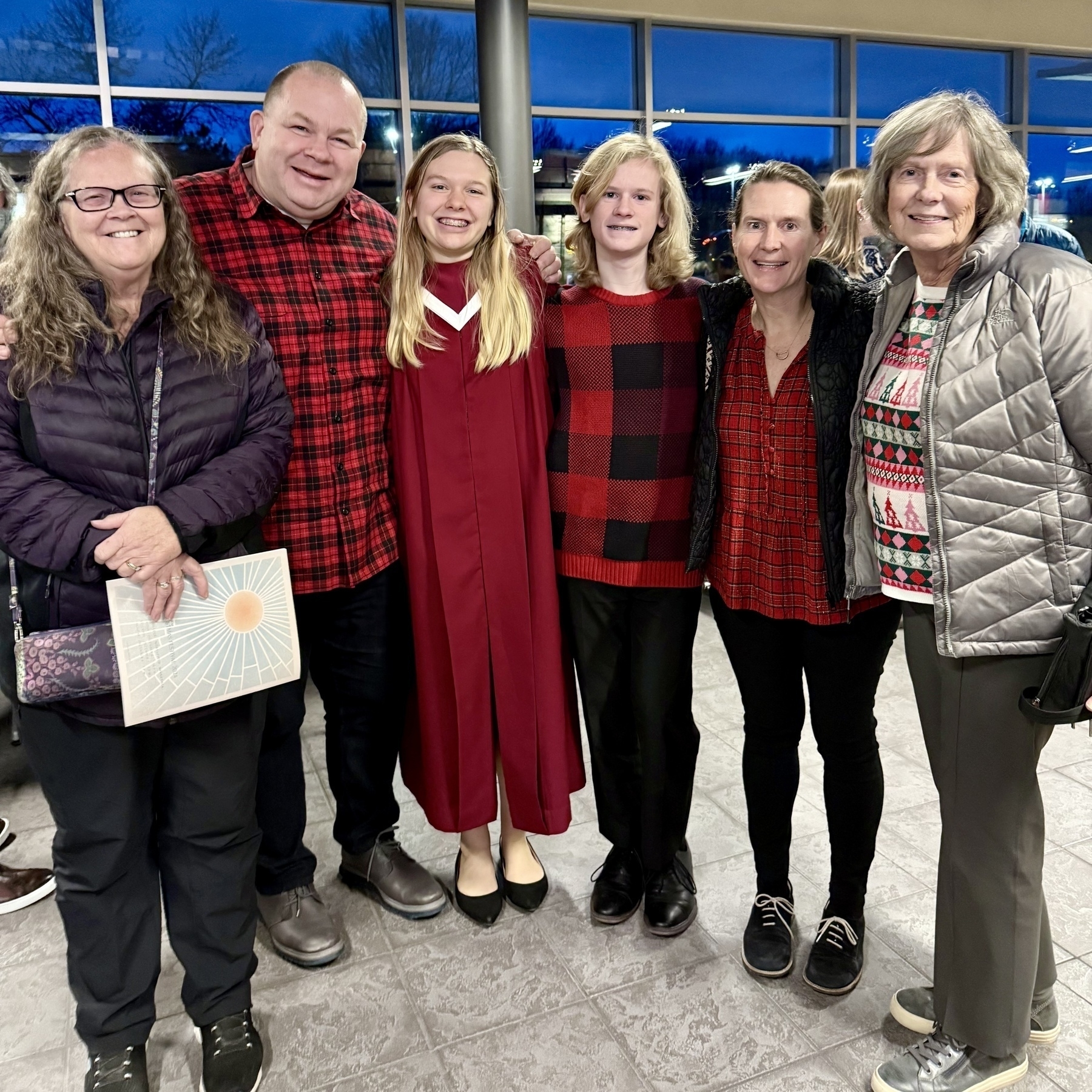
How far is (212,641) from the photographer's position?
1616 mm

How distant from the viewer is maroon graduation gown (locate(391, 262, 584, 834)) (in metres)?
2.07

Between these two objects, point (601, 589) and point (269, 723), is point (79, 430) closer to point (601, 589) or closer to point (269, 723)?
point (269, 723)

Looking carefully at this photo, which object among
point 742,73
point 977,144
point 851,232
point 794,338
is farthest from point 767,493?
point 742,73

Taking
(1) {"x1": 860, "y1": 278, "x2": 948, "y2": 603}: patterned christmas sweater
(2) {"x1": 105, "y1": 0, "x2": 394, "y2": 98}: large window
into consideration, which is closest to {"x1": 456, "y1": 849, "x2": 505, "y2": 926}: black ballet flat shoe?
(1) {"x1": 860, "y1": 278, "x2": 948, "y2": 603}: patterned christmas sweater

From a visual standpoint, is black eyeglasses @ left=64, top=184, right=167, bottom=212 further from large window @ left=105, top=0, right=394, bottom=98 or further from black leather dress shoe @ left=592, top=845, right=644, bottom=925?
large window @ left=105, top=0, right=394, bottom=98

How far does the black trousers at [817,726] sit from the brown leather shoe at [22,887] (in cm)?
172

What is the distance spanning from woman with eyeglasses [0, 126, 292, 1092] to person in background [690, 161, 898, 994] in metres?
0.85

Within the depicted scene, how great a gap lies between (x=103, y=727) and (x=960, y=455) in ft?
4.60

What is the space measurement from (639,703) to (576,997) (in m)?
0.62

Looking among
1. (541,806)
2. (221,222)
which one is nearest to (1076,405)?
(541,806)

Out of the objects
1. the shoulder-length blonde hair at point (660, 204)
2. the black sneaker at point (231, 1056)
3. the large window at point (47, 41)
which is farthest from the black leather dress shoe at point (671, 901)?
the large window at point (47, 41)

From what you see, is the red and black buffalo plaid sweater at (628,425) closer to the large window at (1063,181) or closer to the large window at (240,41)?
the large window at (240,41)

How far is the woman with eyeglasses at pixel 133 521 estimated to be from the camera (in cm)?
152

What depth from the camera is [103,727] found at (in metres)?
1.60
